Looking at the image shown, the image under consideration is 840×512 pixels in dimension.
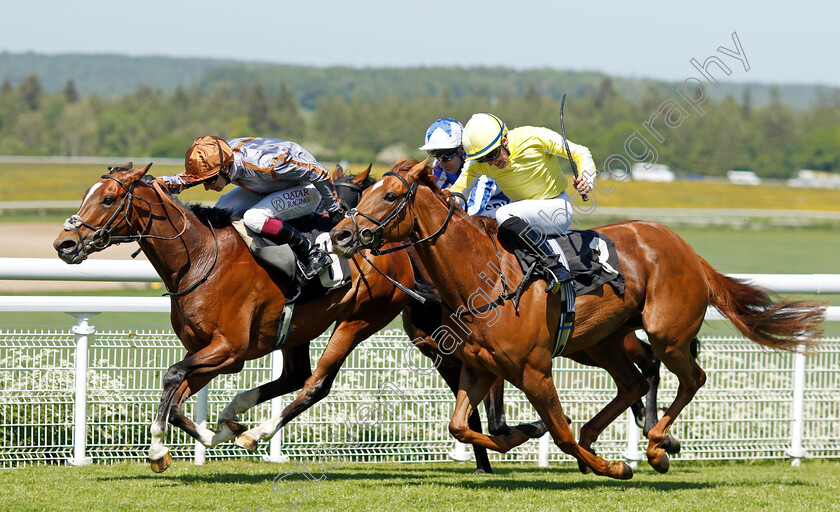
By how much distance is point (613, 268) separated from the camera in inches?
212

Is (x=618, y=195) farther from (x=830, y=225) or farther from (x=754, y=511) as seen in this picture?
(x=754, y=511)

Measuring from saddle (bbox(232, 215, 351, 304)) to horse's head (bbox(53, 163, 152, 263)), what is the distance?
24.1 inches

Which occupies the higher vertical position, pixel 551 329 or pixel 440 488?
pixel 551 329

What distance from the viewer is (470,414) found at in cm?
510

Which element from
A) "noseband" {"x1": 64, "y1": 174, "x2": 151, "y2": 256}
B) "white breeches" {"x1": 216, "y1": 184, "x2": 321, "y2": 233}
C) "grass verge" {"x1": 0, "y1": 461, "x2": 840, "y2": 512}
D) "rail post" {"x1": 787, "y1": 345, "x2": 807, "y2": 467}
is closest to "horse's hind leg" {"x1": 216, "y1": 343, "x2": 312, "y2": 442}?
"grass verge" {"x1": 0, "y1": 461, "x2": 840, "y2": 512}

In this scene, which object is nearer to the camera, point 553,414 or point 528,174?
point 553,414

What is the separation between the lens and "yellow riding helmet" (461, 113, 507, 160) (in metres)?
5.03

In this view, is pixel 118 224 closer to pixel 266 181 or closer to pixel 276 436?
pixel 266 181

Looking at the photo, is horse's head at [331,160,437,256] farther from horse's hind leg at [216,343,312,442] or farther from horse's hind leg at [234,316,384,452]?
horse's hind leg at [216,343,312,442]

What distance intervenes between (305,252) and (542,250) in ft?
4.21

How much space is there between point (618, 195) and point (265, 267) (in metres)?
54.1

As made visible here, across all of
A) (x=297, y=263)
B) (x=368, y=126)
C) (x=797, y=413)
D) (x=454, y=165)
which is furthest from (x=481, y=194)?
(x=368, y=126)

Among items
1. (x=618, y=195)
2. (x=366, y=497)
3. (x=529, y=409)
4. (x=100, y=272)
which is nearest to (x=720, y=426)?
(x=529, y=409)

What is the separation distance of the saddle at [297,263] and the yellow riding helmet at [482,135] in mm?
902
